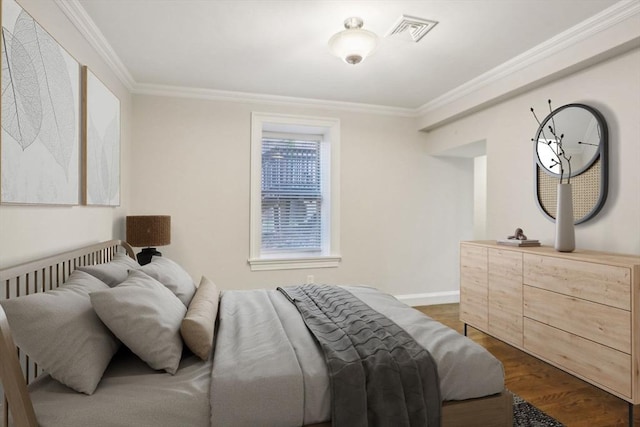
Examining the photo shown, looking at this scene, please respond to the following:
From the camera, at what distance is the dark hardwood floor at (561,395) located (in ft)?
6.98

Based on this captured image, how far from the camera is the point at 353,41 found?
239 centimetres

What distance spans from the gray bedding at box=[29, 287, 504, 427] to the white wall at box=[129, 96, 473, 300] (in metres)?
2.32

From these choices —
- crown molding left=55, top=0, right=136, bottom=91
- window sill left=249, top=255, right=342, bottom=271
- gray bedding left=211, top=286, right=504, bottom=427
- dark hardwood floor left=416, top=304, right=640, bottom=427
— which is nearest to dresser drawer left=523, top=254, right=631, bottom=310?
dark hardwood floor left=416, top=304, right=640, bottom=427

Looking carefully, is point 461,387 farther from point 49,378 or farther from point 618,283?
point 49,378

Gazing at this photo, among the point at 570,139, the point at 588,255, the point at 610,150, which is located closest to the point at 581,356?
the point at 588,255

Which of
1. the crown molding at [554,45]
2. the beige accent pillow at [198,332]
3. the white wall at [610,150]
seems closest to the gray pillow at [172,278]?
the beige accent pillow at [198,332]

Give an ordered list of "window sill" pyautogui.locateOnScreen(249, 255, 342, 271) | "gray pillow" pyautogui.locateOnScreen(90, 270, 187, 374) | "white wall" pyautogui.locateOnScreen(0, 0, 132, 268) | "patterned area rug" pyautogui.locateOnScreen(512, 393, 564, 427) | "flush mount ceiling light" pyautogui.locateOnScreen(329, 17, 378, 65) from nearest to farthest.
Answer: "gray pillow" pyautogui.locateOnScreen(90, 270, 187, 374) → "white wall" pyautogui.locateOnScreen(0, 0, 132, 268) → "patterned area rug" pyautogui.locateOnScreen(512, 393, 564, 427) → "flush mount ceiling light" pyautogui.locateOnScreen(329, 17, 378, 65) → "window sill" pyautogui.locateOnScreen(249, 255, 342, 271)

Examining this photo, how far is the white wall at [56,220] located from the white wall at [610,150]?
369cm

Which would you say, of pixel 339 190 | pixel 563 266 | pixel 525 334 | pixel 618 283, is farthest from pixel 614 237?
pixel 339 190

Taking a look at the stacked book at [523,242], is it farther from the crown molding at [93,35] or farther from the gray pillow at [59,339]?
the crown molding at [93,35]

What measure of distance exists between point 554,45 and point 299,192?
9.71 feet

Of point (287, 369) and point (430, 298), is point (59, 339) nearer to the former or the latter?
point (287, 369)

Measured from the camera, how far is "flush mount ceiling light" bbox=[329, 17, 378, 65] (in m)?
2.37

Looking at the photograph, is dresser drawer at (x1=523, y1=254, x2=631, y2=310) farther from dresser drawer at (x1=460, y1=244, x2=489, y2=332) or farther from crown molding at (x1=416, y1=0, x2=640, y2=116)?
crown molding at (x1=416, y1=0, x2=640, y2=116)
